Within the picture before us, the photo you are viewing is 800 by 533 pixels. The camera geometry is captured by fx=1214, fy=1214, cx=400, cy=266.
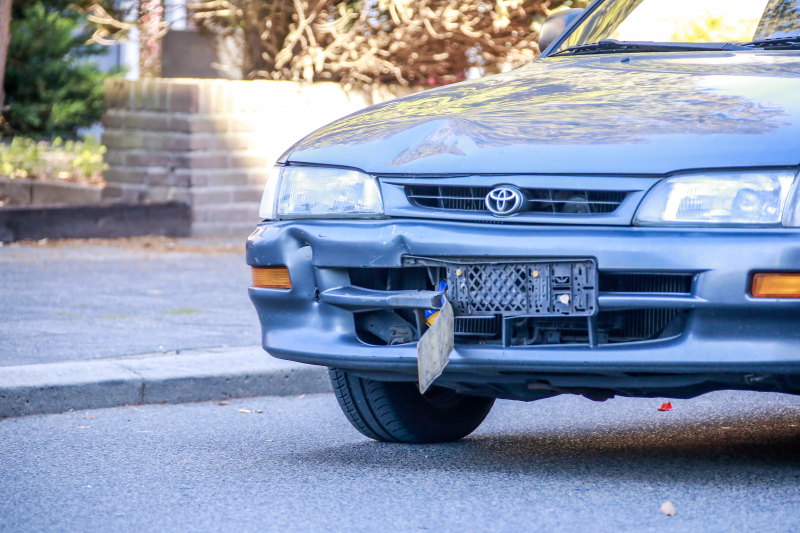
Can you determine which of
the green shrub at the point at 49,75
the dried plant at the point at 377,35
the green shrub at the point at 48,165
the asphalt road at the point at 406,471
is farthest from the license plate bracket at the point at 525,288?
the green shrub at the point at 49,75

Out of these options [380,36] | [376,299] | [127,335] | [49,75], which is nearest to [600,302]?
[376,299]

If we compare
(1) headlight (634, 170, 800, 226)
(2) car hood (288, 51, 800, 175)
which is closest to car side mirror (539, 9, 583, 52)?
(2) car hood (288, 51, 800, 175)

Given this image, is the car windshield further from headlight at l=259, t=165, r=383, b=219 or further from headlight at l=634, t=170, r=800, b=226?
headlight at l=259, t=165, r=383, b=219

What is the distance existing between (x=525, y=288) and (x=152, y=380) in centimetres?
241

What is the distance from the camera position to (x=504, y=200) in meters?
3.31

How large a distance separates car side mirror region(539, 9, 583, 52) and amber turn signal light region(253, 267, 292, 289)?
5.25ft

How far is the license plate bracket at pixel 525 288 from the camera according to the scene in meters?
3.22

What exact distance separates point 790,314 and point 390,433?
1.55m

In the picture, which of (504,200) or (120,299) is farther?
(120,299)

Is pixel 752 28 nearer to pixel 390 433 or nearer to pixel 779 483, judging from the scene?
pixel 779 483

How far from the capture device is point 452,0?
35.4 feet

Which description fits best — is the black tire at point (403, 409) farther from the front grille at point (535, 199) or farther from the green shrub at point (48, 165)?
the green shrub at point (48, 165)

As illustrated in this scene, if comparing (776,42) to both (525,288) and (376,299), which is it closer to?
(525,288)

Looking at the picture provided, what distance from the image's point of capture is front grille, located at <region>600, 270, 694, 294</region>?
10.4 ft
